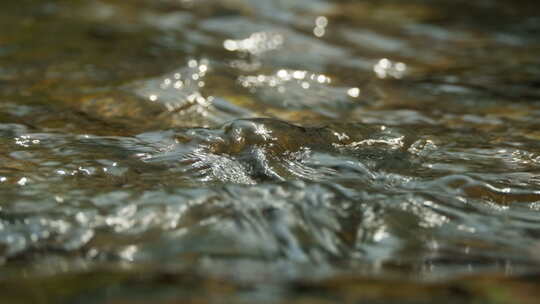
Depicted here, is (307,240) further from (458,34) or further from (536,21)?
(536,21)

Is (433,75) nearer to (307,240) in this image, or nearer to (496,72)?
(496,72)

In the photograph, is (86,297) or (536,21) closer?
(86,297)

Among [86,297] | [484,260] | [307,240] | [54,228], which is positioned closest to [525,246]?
[484,260]

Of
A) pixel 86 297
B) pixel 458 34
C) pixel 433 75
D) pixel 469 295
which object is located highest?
pixel 458 34

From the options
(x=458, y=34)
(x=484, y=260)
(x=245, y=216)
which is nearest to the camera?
(x=484, y=260)

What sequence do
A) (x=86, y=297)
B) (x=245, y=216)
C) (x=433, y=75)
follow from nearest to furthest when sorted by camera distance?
(x=86, y=297) → (x=245, y=216) → (x=433, y=75)

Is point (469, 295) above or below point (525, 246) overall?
below
